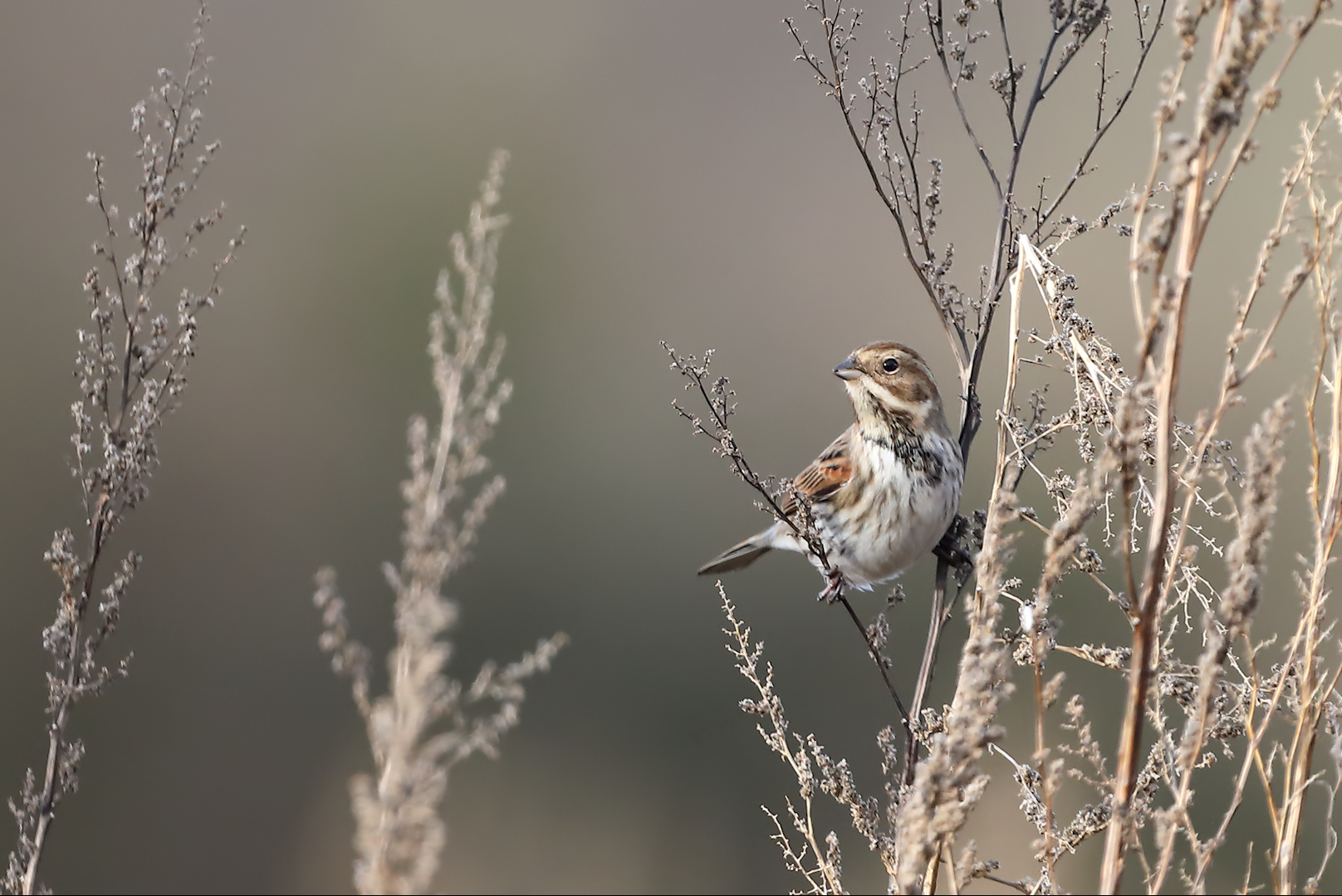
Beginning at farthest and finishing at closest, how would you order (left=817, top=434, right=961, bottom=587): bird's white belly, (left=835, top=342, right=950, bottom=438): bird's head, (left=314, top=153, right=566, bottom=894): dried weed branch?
(left=835, top=342, right=950, bottom=438): bird's head → (left=817, top=434, right=961, bottom=587): bird's white belly → (left=314, top=153, right=566, bottom=894): dried weed branch

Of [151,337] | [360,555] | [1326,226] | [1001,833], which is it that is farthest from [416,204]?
[1326,226]

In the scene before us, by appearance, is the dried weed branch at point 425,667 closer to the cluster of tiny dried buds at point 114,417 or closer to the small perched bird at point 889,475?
the cluster of tiny dried buds at point 114,417

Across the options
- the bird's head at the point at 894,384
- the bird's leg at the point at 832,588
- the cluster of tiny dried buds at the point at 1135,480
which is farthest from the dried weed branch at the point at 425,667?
the bird's head at the point at 894,384

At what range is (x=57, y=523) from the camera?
27.1 feet

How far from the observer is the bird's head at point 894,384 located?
3449mm

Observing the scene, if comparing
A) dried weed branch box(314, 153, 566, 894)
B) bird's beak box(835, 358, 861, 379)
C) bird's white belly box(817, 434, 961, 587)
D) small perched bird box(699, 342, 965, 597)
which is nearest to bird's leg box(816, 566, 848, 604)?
small perched bird box(699, 342, 965, 597)

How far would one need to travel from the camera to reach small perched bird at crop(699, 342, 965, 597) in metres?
3.32

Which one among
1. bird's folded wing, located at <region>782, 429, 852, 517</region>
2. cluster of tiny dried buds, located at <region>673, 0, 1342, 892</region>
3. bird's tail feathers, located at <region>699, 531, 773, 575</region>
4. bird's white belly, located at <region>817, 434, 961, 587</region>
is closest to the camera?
cluster of tiny dried buds, located at <region>673, 0, 1342, 892</region>

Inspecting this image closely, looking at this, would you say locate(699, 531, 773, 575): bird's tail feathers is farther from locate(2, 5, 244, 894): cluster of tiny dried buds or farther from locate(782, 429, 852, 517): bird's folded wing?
locate(2, 5, 244, 894): cluster of tiny dried buds

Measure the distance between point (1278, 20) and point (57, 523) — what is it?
8540 mm

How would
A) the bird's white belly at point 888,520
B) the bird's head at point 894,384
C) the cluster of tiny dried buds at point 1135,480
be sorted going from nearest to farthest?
the cluster of tiny dried buds at point 1135,480
the bird's white belly at point 888,520
the bird's head at point 894,384

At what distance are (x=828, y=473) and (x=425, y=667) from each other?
2729 millimetres

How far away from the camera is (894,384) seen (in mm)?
3471

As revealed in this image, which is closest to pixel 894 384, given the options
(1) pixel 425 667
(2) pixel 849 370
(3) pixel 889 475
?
(2) pixel 849 370
